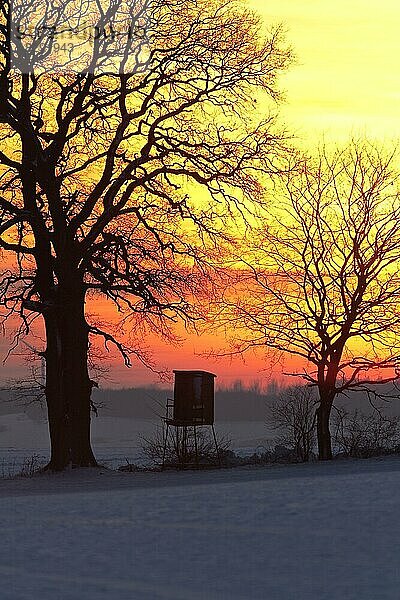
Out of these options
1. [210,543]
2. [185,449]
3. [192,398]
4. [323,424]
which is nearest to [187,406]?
[192,398]

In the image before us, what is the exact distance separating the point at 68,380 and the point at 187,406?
7071mm

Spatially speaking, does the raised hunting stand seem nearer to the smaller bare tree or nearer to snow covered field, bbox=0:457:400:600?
the smaller bare tree

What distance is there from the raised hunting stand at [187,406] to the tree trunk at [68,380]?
626cm

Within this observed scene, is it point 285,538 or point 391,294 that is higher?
point 391,294

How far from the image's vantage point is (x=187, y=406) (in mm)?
32625

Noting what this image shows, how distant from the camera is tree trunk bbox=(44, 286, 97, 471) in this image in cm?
2609

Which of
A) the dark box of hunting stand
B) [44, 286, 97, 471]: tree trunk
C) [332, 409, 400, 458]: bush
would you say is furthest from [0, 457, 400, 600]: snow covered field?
[332, 409, 400, 458]: bush

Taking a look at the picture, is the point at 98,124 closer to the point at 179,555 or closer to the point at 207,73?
the point at 207,73

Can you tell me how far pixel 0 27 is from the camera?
80.0ft

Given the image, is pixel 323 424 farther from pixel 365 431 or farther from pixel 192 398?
pixel 192 398

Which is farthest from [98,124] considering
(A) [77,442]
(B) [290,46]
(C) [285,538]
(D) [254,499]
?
(C) [285,538]

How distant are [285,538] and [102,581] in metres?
2.78

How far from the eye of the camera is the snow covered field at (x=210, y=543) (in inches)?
364

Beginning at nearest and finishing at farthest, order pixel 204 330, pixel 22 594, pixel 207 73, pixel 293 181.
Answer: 1. pixel 22 594
2. pixel 207 73
3. pixel 204 330
4. pixel 293 181
